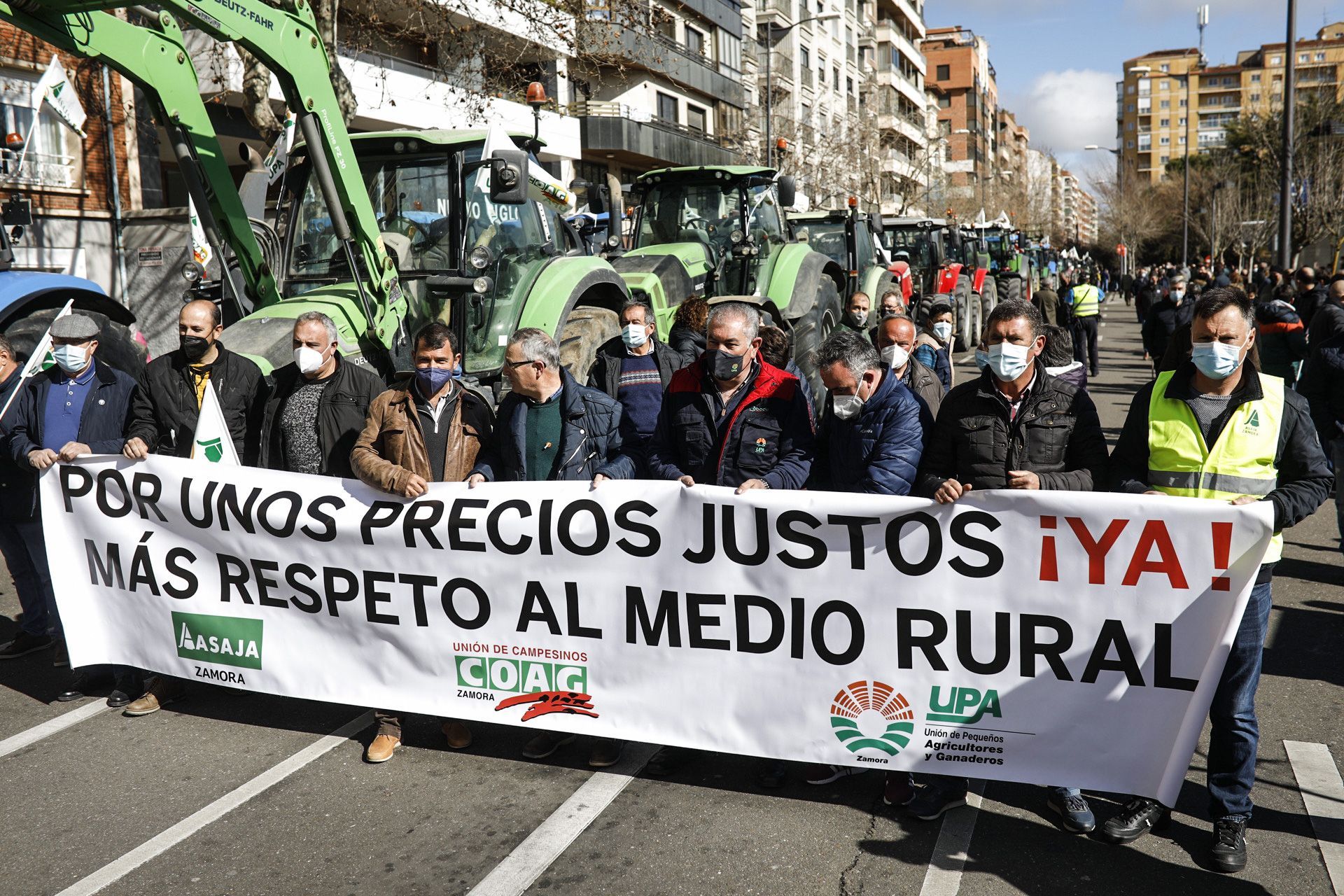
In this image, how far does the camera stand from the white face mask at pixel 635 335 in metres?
6.34

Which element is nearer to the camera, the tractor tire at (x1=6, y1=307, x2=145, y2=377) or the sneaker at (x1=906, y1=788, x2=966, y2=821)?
the sneaker at (x1=906, y1=788, x2=966, y2=821)

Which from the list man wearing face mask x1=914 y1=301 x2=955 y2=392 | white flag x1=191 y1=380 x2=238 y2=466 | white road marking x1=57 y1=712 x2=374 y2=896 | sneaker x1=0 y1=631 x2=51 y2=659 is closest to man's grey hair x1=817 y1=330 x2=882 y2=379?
white road marking x1=57 y1=712 x2=374 y2=896

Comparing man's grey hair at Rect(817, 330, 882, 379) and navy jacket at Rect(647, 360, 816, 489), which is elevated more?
man's grey hair at Rect(817, 330, 882, 379)

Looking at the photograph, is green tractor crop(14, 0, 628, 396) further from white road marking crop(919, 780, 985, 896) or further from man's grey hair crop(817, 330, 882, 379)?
white road marking crop(919, 780, 985, 896)

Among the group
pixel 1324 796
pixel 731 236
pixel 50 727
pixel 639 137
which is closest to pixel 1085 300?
pixel 731 236

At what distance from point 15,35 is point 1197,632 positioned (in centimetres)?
1768

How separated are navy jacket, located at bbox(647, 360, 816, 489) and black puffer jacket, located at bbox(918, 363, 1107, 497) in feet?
2.01

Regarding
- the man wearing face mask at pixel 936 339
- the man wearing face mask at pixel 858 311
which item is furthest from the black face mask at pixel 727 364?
the man wearing face mask at pixel 858 311

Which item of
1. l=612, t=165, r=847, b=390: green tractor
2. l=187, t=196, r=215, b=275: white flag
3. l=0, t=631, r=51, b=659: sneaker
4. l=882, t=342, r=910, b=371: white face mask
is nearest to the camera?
l=882, t=342, r=910, b=371: white face mask

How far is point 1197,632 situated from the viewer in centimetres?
376

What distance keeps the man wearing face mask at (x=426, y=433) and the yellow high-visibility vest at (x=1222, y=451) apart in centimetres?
279

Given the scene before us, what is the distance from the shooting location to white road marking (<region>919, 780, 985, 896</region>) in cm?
362

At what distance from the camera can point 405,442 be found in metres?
4.82

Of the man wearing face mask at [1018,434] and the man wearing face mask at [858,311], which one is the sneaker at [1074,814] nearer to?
the man wearing face mask at [1018,434]
